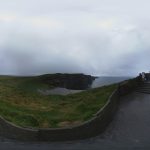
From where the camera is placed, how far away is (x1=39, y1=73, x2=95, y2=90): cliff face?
59.9 meters

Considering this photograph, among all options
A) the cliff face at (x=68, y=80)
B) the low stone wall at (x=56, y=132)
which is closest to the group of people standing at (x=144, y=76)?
the low stone wall at (x=56, y=132)

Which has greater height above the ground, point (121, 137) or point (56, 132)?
point (56, 132)

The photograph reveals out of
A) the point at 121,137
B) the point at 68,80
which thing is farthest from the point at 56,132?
the point at 68,80

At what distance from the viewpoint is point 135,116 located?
72.6ft

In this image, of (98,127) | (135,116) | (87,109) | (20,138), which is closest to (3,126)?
(20,138)

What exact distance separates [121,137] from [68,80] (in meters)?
53.2

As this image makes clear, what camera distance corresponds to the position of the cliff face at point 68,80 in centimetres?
5990

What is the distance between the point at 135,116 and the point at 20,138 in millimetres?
8739

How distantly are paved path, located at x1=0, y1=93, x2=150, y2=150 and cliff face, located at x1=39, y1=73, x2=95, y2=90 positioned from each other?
3571 centimetres

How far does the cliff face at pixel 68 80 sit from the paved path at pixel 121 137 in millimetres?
35706

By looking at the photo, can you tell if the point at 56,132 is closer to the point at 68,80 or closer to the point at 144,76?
the point at 144,76

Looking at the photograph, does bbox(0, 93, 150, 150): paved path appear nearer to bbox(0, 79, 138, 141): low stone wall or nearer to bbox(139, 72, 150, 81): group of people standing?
bbox(0, 79, 138, 141): low stone wall

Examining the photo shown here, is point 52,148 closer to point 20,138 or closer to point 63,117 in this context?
point 20,138

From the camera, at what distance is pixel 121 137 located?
Result: 56.1ft
